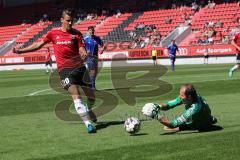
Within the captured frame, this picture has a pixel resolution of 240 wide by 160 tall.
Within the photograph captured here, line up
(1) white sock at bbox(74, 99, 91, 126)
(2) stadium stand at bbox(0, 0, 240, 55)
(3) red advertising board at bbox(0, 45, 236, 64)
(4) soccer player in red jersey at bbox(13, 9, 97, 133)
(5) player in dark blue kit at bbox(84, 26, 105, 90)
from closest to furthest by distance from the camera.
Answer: (1) white sock at bbox(74, 99, 91, 126), (4) soccer player in red jersey at bbox(13, 9, 97, 133), (5) player in dark blue kit at bbox(84, 26, 105, 90), (3) red advertising board at bbox(0, 45, 236, 64), (2) stadium stand at bbox(0, 0, 240, 55)

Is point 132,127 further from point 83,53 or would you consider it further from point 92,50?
point 92,50

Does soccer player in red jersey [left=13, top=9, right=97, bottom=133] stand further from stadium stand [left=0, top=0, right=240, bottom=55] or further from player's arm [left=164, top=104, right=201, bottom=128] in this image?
stadium stand [left=0, top=0, right=240, bottom=55]

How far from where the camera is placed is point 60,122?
1172 cm

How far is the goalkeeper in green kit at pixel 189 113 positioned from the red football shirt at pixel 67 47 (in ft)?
6.57

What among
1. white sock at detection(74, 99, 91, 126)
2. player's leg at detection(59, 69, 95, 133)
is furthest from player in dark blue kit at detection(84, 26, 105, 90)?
white sock at detection(74, 99, 91, 126)

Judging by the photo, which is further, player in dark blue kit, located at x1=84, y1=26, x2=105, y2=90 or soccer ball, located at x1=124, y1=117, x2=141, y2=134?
player in dark blue kit, located at x1=84, y1=26, x2=105, y2=90

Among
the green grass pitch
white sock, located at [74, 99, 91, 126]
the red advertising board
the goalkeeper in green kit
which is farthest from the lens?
the red advertising board

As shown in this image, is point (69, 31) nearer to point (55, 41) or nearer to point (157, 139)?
point (55, 41)

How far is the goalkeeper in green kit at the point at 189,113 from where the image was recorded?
928 centimetres

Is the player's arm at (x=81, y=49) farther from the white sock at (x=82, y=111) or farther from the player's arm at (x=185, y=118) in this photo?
the player's arm at (x=185, y=118)

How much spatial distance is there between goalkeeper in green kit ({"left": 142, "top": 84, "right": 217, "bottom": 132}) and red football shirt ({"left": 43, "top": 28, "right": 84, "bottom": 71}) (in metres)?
2.00

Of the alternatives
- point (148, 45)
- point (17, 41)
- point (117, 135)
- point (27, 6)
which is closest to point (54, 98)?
point (117, 135)

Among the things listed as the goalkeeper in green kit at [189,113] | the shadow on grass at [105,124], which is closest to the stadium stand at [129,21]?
the shadow on grass at [105,124]

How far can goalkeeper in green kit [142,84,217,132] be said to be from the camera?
30.5 feet
